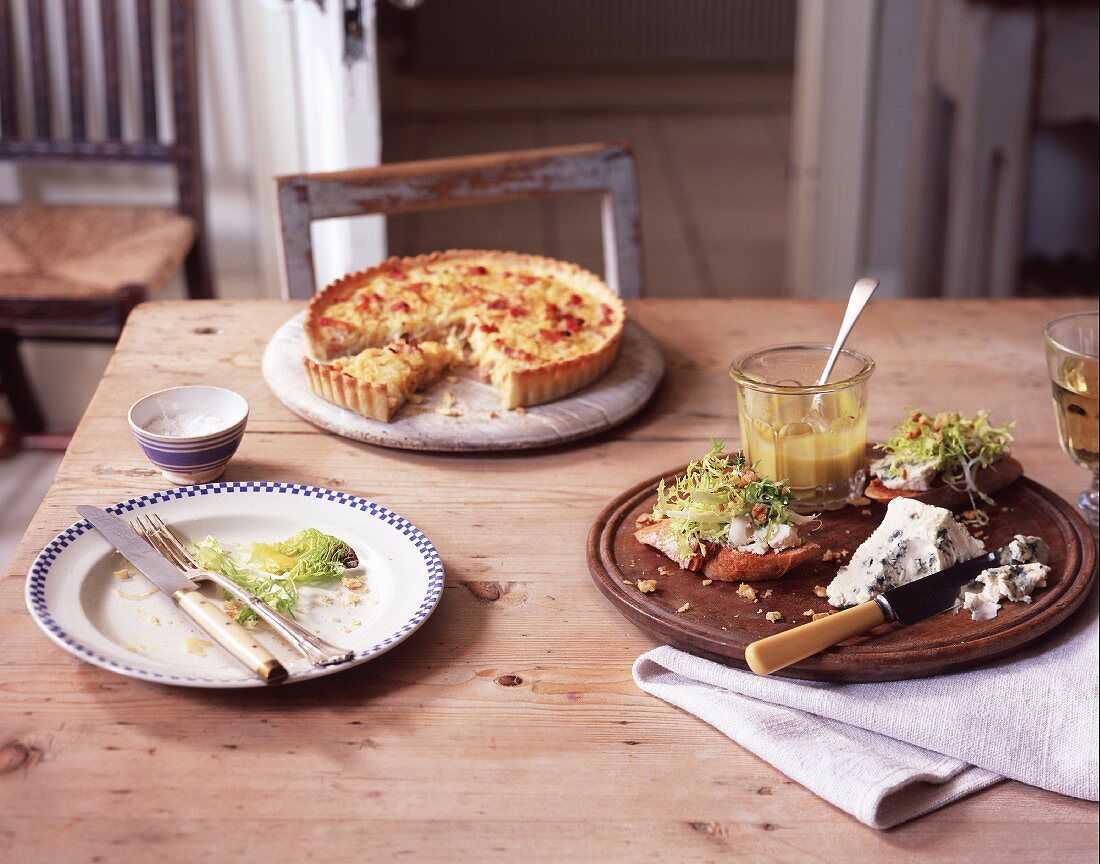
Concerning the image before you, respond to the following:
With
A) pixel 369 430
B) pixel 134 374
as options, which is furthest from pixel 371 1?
pixel 369 430

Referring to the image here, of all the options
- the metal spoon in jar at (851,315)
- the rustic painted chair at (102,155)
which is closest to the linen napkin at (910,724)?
the metal spoon in jar at (851,315)

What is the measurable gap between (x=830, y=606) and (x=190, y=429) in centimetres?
68

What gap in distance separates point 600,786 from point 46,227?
2.56m

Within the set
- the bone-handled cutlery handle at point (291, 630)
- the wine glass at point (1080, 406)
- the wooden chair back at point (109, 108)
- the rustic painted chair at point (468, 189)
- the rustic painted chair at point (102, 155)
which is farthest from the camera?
the wooden chair back at point (109, 108)

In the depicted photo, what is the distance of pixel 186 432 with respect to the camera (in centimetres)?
129

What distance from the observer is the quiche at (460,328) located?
1.41 metres

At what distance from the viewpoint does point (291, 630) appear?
3.20 ft

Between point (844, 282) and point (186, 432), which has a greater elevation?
point (186, 432)

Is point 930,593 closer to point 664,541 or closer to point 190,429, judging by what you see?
point 664,541

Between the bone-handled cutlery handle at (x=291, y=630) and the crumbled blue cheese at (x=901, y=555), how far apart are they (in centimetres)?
41

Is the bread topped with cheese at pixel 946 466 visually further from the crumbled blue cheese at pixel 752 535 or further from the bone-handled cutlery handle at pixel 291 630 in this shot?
the bone-handled cutlery handle at pixel 291 630

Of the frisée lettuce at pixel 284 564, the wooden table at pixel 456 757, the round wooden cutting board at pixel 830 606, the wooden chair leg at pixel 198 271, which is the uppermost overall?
the frisée lettuce at pixel 284 564

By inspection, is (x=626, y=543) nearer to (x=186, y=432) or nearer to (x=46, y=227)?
(x=186, y=432)

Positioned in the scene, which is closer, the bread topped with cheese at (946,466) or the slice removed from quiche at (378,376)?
the bread topped with cheese at (946,466)
